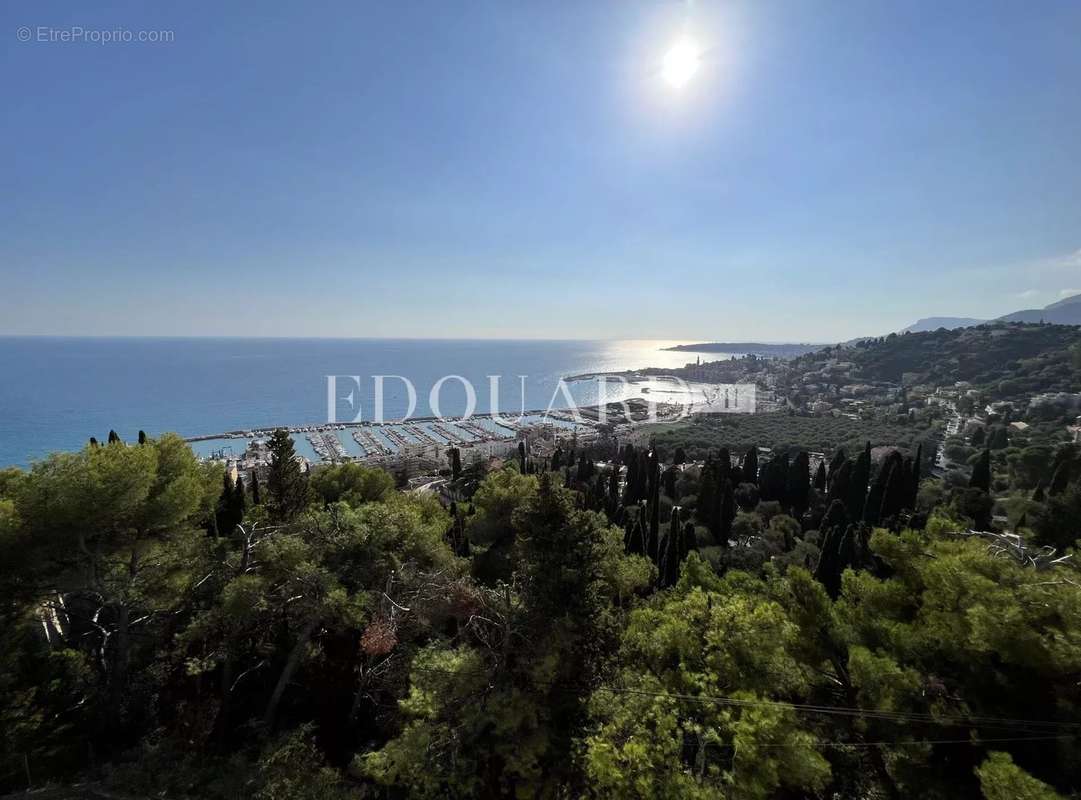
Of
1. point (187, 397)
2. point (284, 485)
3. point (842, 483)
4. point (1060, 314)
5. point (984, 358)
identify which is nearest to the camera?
point (284, 485)

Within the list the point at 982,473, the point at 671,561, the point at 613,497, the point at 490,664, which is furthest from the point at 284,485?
the point at 982,473

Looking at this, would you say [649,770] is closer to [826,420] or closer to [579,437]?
[579,437]

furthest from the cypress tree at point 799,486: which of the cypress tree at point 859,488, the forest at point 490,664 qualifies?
the forest at point 490,664

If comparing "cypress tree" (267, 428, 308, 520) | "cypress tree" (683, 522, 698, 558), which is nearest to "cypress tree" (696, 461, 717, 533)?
"cypress tree" (683, 522, 698, 558)

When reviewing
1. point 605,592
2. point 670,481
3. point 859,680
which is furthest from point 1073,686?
point 670,481

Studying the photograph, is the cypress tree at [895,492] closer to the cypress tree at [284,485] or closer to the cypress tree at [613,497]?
the cypress tree at [613,497]

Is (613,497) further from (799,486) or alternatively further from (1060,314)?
(1060,314)

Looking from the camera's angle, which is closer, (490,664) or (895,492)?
(490,664)

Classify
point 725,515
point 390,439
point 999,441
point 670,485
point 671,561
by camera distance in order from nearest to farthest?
1. point 671,561
2. point 725,515
3. point 670,485
4. point 999,441
5. point 390,439

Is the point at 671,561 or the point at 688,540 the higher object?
the point at 688,540
